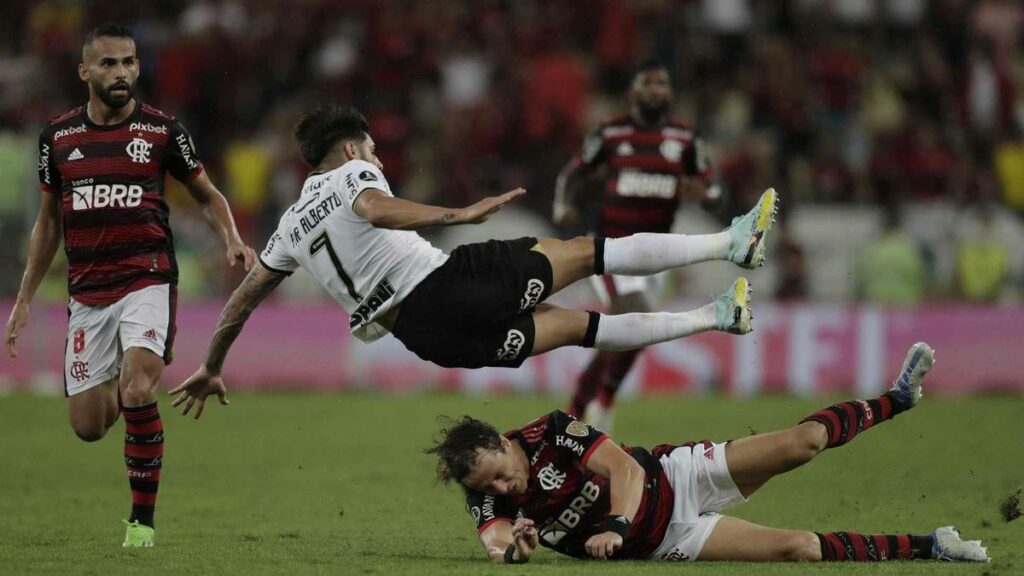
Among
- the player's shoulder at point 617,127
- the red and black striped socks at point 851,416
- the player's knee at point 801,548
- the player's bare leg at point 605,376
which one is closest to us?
the player's knee at point 801,548

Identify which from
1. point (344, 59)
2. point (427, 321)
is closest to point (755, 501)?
point (427, 321)

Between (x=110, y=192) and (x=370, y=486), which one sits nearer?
(x=110, y=192)

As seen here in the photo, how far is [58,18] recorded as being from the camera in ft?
77.2

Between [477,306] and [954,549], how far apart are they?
2.87m

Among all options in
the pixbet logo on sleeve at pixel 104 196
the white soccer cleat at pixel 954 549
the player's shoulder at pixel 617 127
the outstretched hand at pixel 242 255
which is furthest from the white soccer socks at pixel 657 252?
the player's shoulder at pixel 617 127

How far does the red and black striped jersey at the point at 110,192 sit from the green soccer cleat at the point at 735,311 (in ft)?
11.0

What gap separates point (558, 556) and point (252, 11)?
644 inches

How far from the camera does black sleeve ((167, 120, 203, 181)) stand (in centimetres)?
955

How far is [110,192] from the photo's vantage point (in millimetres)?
9367

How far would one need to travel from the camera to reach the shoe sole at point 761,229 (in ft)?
29.0

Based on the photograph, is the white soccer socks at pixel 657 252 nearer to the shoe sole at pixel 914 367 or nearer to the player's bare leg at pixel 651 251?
the player's bare leg at pixel 651 251

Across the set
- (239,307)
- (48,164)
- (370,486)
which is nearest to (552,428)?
(239,307)

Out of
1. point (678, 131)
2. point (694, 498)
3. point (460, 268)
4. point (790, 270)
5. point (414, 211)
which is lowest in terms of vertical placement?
point (694, 498)

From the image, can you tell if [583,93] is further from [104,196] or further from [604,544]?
[604,544]
